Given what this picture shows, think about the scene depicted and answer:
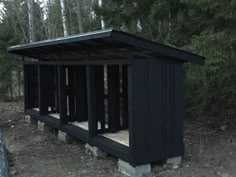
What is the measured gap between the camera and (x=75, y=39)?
4.98 m

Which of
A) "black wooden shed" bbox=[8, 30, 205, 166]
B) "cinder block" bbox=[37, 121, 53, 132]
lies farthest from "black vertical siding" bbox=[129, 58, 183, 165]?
"cinder block" bbox=[37, 121, 53, 132]

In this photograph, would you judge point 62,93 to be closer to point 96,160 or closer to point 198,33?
point 96,160

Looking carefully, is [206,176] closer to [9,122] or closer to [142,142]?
[142,142]

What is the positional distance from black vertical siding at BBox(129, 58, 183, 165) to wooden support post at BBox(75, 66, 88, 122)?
8.03ft

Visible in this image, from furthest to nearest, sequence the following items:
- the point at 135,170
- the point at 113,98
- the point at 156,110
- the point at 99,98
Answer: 1. the point at 99,98
2. the point at 113,98
3. the point at 156,110
4. the point at 135,170

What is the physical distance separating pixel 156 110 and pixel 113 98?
1.34 metres

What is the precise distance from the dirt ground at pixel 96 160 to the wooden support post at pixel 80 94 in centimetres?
57

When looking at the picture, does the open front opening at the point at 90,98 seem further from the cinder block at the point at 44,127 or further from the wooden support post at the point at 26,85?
the wooden support post at the point at 26,85

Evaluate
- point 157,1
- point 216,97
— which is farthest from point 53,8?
point 216,97

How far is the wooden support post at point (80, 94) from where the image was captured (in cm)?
697

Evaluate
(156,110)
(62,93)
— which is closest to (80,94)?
(62,93)

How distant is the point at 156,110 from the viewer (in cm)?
489

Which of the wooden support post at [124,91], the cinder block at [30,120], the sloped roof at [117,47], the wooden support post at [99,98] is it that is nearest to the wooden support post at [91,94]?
the sloped roof at [117,47]

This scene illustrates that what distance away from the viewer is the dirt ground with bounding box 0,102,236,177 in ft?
16.6
